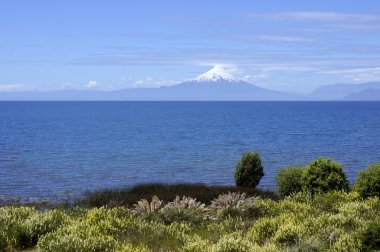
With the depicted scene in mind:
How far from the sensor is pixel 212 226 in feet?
47.4

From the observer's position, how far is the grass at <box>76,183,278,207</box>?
2412cm

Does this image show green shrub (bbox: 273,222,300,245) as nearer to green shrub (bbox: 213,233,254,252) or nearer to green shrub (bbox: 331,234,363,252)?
green shrub (bbox: 331,234,363,252)

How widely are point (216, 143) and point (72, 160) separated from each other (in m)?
26.4

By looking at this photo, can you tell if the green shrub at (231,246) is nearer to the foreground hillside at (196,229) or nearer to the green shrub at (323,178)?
the foreground hillside at (196,229)

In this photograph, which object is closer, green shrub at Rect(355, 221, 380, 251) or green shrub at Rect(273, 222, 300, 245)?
green shrub at Rect(355, 221, 380, 251)

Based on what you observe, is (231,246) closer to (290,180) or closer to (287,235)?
(287,235)

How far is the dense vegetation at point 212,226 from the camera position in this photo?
10664 millimetres

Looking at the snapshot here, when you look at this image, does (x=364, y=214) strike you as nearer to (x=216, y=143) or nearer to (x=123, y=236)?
(x=123, y=236)

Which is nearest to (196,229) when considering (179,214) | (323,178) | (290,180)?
(179,214)

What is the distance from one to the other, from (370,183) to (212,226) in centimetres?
832

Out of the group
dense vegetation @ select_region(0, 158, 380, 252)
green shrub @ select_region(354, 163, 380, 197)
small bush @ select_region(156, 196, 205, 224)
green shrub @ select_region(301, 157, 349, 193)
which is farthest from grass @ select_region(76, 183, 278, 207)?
small bush @ select_region(156, 196, 205, 224)

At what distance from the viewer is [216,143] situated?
238 feet

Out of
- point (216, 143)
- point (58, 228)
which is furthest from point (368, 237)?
point (216, 143)

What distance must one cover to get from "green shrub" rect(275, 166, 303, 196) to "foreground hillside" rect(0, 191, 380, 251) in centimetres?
490
